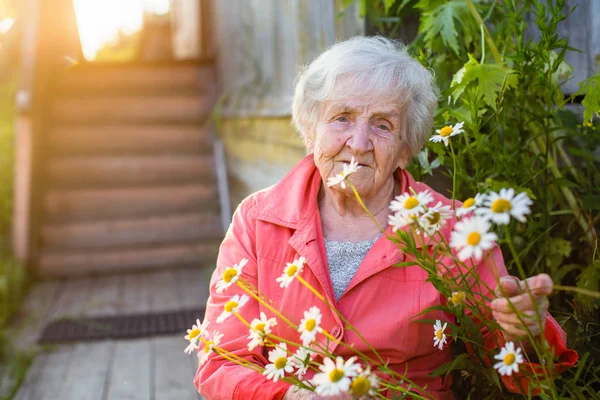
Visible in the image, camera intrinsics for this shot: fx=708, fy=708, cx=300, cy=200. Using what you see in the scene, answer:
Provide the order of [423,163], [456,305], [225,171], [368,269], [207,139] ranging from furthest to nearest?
[207,139] < [225,171] < [423,163] < [368,269] < [456,305]

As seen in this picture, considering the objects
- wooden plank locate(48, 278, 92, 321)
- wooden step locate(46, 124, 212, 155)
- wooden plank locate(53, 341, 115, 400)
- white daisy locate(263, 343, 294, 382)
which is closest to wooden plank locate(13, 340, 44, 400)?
wooden plank locate(53, 341, 115, 400)

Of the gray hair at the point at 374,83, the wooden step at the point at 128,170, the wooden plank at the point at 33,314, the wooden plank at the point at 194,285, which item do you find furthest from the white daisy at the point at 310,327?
the wooden step at the point at 128,170

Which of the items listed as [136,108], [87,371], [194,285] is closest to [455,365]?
[87,371]

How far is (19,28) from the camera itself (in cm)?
538

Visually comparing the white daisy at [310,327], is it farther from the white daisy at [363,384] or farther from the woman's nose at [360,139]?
the woman's nose at [360,139]

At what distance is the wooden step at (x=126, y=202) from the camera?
506cm

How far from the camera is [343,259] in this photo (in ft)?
5.66

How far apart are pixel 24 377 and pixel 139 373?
487 mm

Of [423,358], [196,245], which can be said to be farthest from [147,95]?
[423,358]

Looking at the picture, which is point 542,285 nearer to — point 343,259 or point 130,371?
point 343,259

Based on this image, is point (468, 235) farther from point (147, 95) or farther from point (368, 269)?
point (147, 95)

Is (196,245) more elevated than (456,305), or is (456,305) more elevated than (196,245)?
(456,305)

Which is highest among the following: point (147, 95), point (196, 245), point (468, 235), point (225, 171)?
point (468, 235)

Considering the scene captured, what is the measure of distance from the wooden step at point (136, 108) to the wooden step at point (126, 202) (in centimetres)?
72
